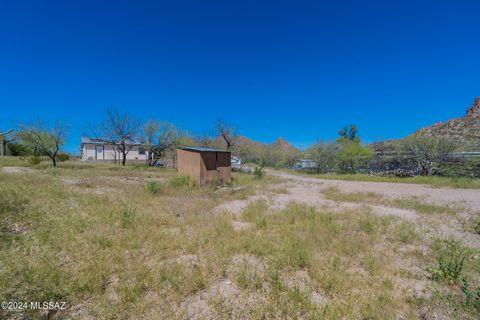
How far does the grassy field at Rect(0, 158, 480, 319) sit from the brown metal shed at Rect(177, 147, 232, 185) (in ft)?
15.4

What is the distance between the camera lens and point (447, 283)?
2756 mm

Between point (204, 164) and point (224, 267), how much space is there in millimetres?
7350

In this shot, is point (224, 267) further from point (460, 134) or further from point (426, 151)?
point (460, 134)

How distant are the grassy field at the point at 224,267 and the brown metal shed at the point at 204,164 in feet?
15.4

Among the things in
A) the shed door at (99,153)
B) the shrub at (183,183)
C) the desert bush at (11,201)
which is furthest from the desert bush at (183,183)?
the shed door at (99,153)

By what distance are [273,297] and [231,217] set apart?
319 cm

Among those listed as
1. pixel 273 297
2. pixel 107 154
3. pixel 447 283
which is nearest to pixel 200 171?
pixel 273 297

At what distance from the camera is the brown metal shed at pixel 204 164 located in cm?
995

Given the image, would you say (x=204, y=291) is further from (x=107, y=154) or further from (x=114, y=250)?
(x=107, y=154)

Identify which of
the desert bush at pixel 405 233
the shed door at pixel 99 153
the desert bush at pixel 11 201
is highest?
the shed door at pixel 99 153

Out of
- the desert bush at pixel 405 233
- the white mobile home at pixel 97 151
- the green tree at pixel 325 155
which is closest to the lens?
the desert bush at pixel 405 233

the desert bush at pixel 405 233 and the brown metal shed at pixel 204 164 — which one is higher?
the brown metal shed at pixel 204 164

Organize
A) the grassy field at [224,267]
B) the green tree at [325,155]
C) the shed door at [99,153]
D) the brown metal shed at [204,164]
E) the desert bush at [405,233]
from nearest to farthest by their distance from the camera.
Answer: the grassy field at [224,267] < the desert bush at [405,233] < the brown metal shed at [204,164] < the green tree at [325,155] < the shed door at [99,153]

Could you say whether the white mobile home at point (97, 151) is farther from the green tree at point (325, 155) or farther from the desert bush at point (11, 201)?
the green tree at point (325, 155)
